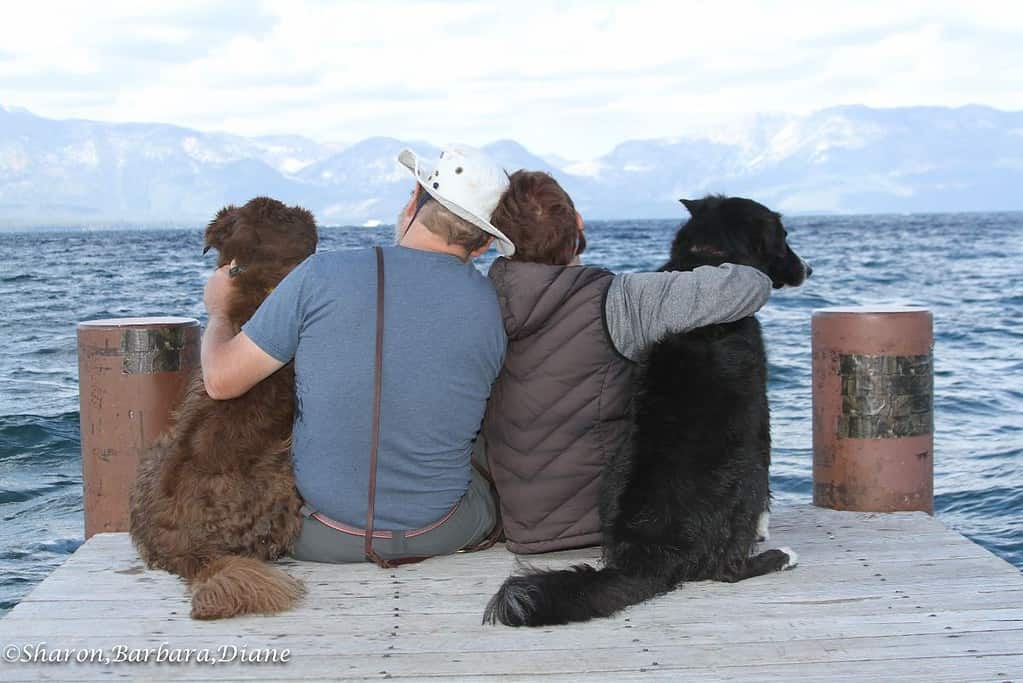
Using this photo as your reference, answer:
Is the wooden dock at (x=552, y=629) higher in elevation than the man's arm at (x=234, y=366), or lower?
lower

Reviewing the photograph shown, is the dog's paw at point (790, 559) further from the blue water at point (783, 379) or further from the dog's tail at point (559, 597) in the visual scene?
the blue water at point (783, 379)

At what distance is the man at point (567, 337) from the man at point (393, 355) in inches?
4.9

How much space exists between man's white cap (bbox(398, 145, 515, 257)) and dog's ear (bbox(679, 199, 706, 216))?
0.81m

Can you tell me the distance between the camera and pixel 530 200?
358 cm

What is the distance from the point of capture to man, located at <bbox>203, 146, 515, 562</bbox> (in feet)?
10.9

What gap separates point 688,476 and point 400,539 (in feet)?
3.41

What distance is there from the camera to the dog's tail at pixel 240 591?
3170 millimetres

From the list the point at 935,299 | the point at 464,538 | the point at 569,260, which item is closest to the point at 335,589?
the point at 464,538

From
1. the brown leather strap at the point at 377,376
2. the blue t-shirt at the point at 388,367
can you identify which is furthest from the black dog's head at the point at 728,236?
the brown leather strap at the point at 377,376

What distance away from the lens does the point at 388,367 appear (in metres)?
3.39

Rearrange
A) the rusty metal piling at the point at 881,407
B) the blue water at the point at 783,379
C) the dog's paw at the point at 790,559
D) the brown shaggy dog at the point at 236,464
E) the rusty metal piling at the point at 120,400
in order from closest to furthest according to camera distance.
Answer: the brown shaggy dog at the point at 236,464, the dog's paw at the point at 790,559, the rusty metal piling at the point at 120,400, the rusty metal piling at the point at 881,407, the blue water at the point at 783,379

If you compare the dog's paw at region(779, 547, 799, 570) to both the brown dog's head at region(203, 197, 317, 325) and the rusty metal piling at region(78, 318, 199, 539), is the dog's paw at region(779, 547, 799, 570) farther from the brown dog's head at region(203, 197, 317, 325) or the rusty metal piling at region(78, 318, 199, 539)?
the rusty metal piling at region(78, 318, 199, 539)

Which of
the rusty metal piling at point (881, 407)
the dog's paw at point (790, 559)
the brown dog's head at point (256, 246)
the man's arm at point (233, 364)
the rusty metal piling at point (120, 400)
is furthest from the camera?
the rusty metal piling at point (881, 407)

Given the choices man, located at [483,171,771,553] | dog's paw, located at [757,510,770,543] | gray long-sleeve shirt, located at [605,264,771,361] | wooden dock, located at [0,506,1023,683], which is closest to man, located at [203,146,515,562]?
man, located at [483,171,771,553]
